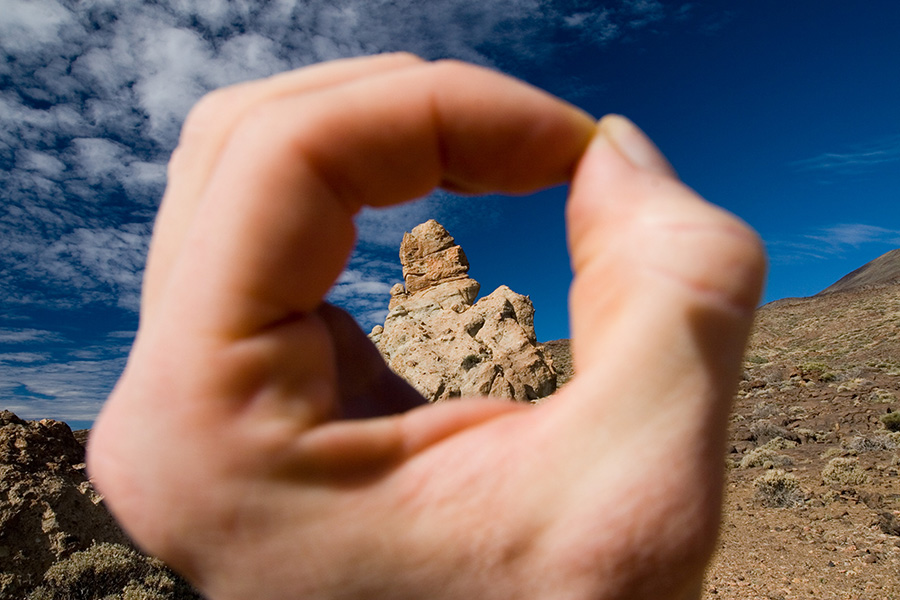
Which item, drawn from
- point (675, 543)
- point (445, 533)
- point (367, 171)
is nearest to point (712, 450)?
point (675, 543)

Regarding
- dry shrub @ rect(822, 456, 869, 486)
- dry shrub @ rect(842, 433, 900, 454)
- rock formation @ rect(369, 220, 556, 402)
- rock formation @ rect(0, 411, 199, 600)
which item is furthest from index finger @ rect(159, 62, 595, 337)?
dry shrub @ rect(842, 433, 900, 454)

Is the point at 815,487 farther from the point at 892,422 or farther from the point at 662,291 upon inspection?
the point at 662,291

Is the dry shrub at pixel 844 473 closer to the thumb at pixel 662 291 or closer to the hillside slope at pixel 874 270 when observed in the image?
the thumb at pixel 662 291

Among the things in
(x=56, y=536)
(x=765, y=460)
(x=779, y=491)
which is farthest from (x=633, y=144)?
(x=765, y=460)

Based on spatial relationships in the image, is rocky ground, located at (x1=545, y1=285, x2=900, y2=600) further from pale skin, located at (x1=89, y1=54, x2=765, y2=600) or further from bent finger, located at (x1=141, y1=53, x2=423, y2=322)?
bent finger, located at (x1=141, y1=53, x2=423, y2=322)

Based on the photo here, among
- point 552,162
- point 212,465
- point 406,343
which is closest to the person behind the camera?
point 212,465

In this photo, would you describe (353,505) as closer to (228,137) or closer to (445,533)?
(445,533)
